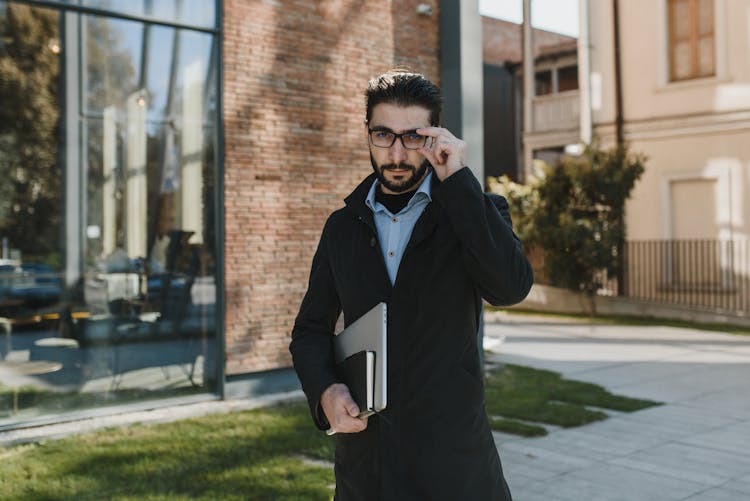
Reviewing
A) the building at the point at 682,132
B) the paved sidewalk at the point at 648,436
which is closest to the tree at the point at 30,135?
the paved sidewalk at the point at 648,436

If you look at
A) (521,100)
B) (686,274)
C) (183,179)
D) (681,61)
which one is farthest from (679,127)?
(183,179)

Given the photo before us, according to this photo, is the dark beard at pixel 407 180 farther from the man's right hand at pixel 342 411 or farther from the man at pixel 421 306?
the man's right hand at pixel 342 411

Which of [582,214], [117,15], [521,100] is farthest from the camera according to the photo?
[521,100]

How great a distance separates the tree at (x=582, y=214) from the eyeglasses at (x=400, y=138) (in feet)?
52.2

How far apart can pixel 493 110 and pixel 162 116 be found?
24542 millimetres

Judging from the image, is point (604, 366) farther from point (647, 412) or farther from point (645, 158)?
point (645, 158)

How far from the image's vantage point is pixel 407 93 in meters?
2.21

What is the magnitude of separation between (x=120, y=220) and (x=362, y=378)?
25.6 ft

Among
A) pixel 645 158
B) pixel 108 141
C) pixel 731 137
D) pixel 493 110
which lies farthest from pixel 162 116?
pixel 493 110

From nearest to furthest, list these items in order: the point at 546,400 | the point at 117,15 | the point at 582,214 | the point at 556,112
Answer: the point at 117,15 < the point at 546,400 < the point at 582,214 < the point at 556,112

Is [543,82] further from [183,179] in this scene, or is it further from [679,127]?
[183,179]

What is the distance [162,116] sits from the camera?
9.20 metres

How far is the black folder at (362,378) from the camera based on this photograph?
6.61 feet

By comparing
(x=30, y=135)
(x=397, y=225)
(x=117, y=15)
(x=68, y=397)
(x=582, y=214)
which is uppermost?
(x=117, y=15)
